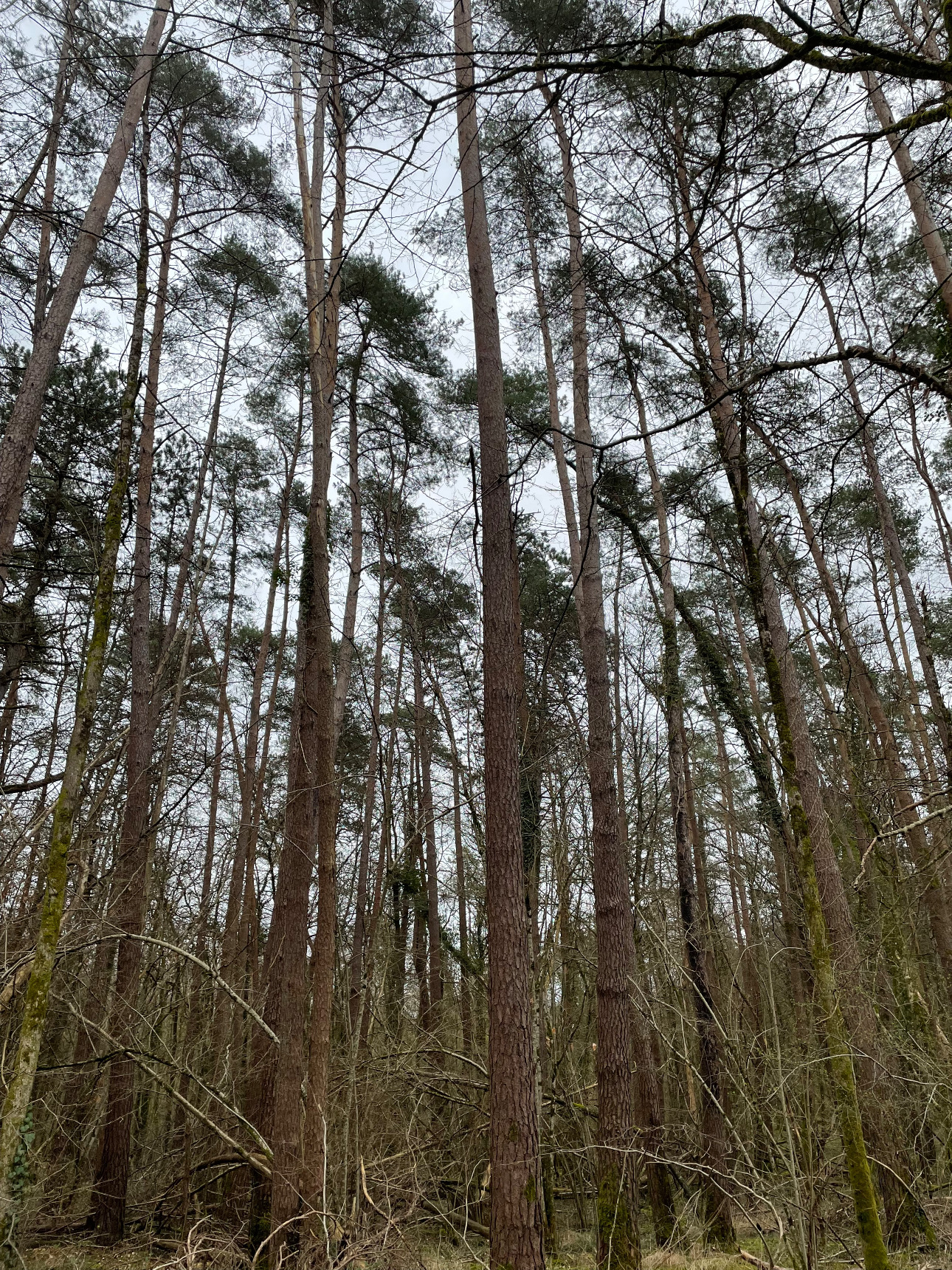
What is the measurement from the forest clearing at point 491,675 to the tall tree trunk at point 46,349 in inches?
1.6

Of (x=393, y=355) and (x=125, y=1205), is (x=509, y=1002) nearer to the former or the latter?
(x=125, y=1205)

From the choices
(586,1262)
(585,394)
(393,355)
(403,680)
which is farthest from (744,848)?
(393,355)

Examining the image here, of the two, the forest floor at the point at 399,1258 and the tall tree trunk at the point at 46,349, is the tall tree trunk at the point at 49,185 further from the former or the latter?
the forest floor at the point at 399,1258

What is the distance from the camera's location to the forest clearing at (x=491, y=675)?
3402mm

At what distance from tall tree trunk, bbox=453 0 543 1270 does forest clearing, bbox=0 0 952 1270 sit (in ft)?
0.09

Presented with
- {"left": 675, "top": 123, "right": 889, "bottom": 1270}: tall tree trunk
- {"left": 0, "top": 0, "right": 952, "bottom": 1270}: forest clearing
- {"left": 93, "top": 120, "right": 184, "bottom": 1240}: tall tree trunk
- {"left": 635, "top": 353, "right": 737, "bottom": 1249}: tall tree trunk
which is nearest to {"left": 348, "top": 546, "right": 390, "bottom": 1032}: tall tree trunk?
{"left": 0, "top": 0, "right": 952, "bottom": 1270}: forest clearing

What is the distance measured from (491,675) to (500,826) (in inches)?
36.8

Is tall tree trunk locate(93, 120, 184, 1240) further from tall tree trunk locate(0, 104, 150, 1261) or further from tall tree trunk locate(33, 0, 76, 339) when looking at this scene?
tall tree trunk locate(0, 104, 150, 1261)

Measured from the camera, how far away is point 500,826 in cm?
463

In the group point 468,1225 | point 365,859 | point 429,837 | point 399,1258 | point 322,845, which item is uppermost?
point 429,837

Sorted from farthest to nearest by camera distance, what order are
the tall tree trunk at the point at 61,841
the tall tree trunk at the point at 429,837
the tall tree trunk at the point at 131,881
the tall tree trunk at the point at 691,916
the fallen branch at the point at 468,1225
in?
the tall tree trunk at the point at 429,837
the tall tree trunk at the point at 131,881
the tall tree trunk at the point at 691,916
the fallen branch at the point at 468,1225
the tall tree trunk at the point at 61,841

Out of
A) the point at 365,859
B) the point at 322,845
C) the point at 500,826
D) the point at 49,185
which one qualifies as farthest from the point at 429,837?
the point at 49,185

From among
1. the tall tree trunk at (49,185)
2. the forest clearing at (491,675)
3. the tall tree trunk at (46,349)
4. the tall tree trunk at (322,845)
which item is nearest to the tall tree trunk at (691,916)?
the forest clearing at (491,675)

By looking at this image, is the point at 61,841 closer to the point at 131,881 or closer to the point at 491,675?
the point at 491,675
